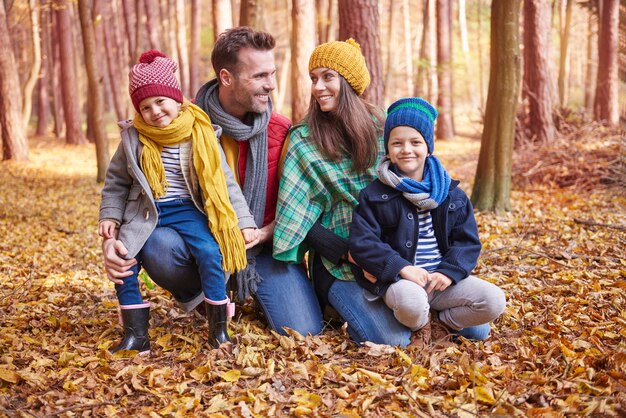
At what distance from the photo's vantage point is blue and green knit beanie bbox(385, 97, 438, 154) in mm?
3230

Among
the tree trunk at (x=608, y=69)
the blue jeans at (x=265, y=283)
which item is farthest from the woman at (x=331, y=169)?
the tree trunk at (x=608, y=69)

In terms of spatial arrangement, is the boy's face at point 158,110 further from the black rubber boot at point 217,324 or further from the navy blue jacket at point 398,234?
the navy blue jacket at point 398,234

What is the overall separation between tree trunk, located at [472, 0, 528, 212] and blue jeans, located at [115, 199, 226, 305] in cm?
404

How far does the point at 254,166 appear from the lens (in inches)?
143

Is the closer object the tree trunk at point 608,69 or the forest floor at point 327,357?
the forest floor at point 327,357

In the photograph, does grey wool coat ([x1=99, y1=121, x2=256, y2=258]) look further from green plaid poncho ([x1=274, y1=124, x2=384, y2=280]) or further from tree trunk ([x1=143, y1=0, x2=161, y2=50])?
tree trunk ([x1=143, y1=0, x2=161, y2=50])

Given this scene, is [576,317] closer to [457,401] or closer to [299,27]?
[457,401]

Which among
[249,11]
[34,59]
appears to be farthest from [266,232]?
[34,59]

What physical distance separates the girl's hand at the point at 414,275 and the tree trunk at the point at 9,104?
11.0 meters

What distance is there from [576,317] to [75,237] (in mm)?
5074

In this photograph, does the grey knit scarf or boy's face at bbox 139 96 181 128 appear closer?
boy's face at bbox 139 96 181 128

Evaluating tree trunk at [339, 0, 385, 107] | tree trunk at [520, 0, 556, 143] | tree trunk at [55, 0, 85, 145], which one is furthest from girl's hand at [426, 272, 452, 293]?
tree trunk at [55, 0, 85, 145]

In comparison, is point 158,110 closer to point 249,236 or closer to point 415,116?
point 249,236

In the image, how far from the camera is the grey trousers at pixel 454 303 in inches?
126
